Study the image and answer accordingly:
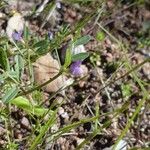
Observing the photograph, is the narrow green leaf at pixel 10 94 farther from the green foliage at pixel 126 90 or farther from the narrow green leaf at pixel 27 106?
the green foliage at pixel 126 90

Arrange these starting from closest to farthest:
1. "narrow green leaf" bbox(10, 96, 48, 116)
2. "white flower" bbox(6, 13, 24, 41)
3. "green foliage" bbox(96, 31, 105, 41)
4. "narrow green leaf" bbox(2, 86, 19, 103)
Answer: "narrow green leaf" bbox(2, 86, 19, 103), "narrow green leaf" bbox(10, 96, 48, 116), "white flower" bbox(6, 13, 24, 41), "green foliage" bbox(96, 31, 105, 41)

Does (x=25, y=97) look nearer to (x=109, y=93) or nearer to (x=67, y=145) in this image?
(x=67, y=145)

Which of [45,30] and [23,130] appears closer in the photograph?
[23,130]

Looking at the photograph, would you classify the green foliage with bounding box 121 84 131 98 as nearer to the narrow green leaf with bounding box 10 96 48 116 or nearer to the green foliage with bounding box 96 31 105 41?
the green foliage with bounding box 96 31 105 41

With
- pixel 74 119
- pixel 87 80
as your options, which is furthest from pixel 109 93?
pixel 74 119

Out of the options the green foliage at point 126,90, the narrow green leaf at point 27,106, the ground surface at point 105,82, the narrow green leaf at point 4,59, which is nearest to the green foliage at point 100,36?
the ground surface at point 105,82

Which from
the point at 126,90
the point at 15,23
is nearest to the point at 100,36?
the point at 126,90

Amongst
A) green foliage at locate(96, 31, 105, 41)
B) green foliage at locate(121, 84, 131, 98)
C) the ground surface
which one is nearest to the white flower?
the ground surface

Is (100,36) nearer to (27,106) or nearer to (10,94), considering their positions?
(27,106)
